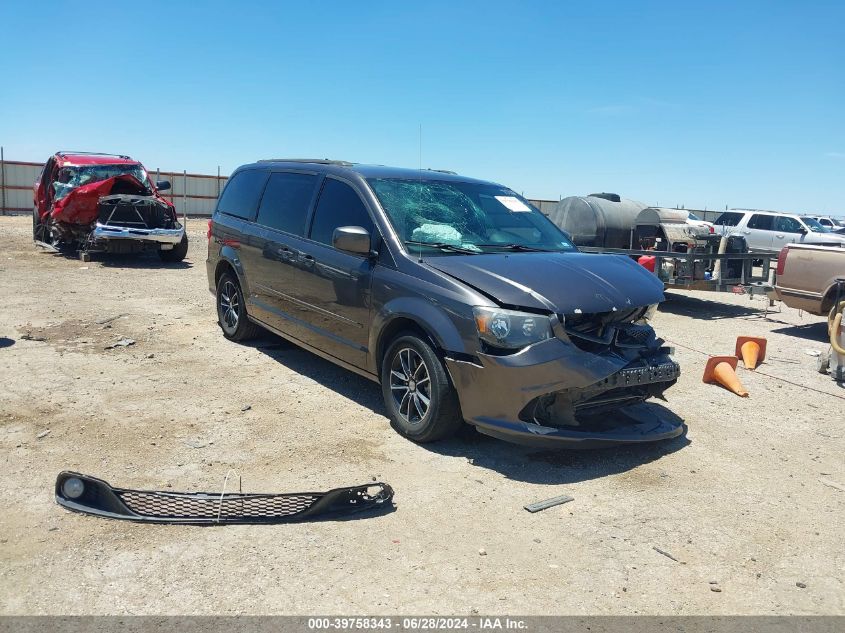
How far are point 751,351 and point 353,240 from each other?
4.88 metres

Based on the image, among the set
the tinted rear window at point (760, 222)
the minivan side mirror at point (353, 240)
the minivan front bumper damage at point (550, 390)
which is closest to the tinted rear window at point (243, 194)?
the minivan side mirror at point (353, 240)

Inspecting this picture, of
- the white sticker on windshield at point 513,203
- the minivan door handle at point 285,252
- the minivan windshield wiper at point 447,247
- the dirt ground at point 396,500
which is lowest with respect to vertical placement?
the dirt ground at point 396,500

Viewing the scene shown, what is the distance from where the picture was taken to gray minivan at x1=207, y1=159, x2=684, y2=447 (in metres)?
4.28

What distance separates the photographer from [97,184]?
47.8 ft

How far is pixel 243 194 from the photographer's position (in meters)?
7.38

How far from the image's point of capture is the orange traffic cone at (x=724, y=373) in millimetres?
6590

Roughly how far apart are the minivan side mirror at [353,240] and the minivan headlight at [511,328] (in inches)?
46.7

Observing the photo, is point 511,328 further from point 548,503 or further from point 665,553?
point 665,553

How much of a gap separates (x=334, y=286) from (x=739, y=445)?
327 cm

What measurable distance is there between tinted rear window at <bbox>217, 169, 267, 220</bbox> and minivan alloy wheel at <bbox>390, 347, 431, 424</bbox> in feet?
9.58

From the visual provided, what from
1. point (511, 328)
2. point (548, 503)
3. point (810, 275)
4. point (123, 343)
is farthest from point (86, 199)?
point (548, 503)

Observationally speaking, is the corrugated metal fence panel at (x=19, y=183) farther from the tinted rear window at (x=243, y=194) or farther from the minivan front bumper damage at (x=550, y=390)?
the minivan front bumper damage at (x=550, y=390)

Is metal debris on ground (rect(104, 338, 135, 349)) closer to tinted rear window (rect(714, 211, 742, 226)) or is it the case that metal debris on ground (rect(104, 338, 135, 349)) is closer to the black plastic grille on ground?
the black plastic grille on ground

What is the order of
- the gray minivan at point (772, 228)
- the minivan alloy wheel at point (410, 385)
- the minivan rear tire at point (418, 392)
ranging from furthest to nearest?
the gray minivan at point (772, 228) → the minivan alloy wheel at point (410, 385) → the minivan rear tire at point (418, 392)
